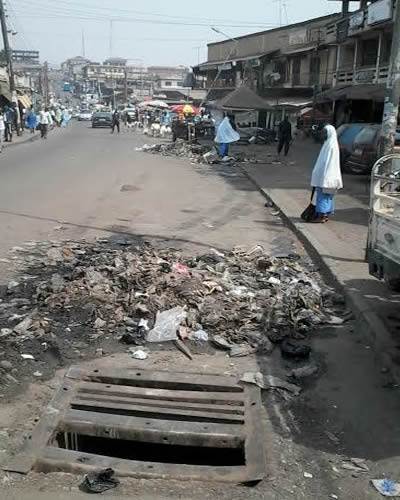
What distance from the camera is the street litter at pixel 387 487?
2.94m

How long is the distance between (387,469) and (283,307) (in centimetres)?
250

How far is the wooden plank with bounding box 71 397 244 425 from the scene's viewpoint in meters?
3.68

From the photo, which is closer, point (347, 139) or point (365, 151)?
point (365, 151)

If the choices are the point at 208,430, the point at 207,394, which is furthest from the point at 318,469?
the point at 207,394

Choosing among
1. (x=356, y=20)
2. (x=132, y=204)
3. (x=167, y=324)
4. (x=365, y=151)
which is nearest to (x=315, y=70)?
(x=356, y=20)

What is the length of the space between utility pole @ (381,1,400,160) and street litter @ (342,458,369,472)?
18.4 ft

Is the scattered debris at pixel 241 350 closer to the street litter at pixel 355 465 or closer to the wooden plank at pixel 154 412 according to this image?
the wooden plank at pixel 154 412

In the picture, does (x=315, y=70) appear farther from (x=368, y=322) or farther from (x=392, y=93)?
(x=368, y=322)

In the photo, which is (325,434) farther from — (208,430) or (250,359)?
(250,359)

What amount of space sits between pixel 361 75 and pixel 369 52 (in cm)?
368

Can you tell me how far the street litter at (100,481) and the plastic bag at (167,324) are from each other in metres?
1.91

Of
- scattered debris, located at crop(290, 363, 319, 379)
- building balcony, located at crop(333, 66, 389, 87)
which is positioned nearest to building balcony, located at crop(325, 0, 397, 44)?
building balcony, located at crop(333, 66, 389, 87)

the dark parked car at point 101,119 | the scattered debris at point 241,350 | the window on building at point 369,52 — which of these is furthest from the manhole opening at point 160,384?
the dark parked car at point 101,119

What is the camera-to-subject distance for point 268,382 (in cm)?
424
